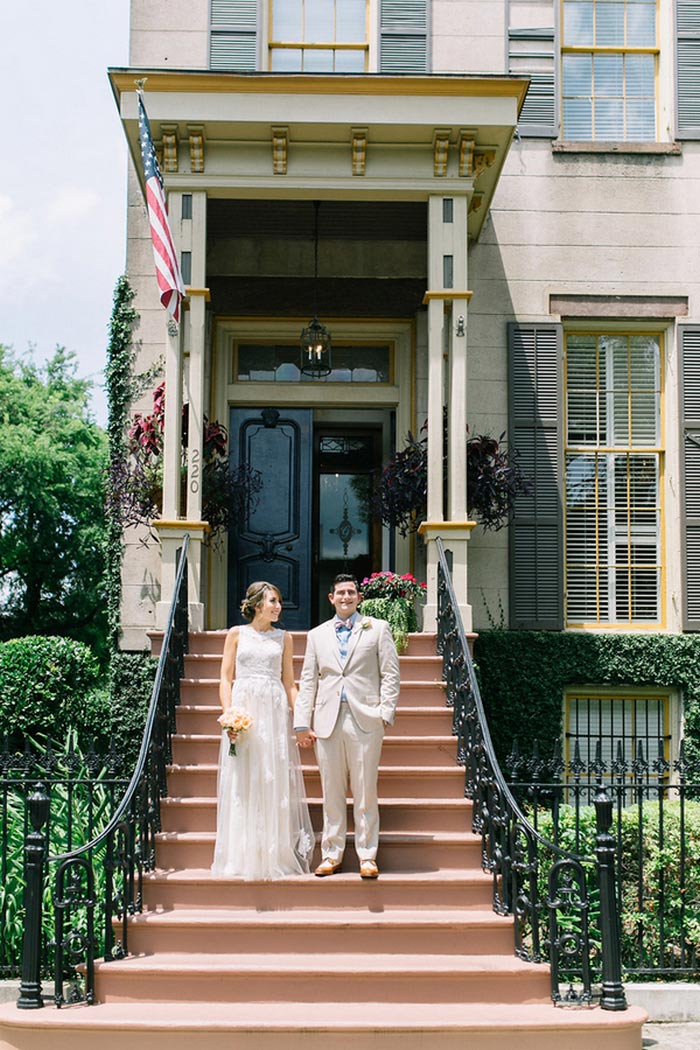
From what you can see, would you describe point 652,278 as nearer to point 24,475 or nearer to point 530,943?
point 530,943

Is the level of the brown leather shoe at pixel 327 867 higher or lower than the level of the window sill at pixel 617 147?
lower

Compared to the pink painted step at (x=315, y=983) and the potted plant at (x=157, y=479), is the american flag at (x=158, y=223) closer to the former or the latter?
the potted plant at (x=157, y=479)

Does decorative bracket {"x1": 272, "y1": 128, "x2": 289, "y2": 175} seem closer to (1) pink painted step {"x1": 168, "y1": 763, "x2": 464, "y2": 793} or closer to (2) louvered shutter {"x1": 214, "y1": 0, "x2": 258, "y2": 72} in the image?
(2) louvered shutter {"x1": 214, "y1": 0, "x2": 258, "y2": 72}

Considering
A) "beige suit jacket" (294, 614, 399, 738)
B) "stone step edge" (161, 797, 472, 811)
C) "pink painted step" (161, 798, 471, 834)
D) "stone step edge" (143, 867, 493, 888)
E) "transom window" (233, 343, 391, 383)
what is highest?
"transom window" (233, 343, 391, 383)

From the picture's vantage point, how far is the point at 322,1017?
20.7 feet

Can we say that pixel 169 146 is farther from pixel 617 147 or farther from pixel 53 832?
pixel 53 832

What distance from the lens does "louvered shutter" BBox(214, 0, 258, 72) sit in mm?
11711

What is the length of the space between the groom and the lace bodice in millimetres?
216

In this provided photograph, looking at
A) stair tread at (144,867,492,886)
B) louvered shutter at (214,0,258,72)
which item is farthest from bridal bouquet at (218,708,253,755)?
louvered shutter at (214,0,258,72)

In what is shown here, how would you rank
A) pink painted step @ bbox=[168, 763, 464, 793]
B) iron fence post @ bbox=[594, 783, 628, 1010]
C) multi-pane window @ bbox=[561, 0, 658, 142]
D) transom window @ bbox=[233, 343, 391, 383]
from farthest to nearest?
1. transom window @ bbox=[233, 343, 391, 383]
2. multi-pane window @ bbox=[561, 0, 658, 142]
3. pink painted step @ bbox=[168, 763, 464, 793]
4. iron fence post @ bbox=[594, 783, 628, 1010]

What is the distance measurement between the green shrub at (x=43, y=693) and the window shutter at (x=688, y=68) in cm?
786

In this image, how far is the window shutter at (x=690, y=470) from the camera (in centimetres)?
1141

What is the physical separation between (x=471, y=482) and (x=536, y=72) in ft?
14.1

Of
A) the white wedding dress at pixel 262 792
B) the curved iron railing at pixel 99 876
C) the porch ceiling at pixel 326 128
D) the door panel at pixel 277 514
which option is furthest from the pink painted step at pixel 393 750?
the porch ceiling at pixel 326 128
